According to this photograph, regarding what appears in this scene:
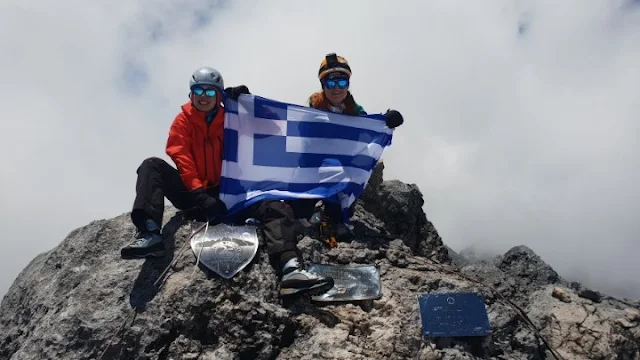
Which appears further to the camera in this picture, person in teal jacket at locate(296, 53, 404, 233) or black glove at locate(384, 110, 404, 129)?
black glove at locate(384, 110, 404, 129)

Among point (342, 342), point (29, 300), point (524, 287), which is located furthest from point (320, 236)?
point (29, 300)

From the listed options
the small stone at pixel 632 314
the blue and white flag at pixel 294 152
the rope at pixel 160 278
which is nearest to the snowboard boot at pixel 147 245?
the rope at pixel 160 278

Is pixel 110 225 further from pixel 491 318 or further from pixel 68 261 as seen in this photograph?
pixel 491 318

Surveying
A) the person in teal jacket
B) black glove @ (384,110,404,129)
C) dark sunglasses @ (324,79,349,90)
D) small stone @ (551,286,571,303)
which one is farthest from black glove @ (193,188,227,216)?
small stone @ (551,286,571,303)

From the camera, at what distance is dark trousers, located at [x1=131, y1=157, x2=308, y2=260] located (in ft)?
20.6

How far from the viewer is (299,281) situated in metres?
5.85

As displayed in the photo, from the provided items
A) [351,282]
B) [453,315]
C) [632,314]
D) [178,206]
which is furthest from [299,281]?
[632,314]

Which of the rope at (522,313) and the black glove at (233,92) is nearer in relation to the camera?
the rope at (522,313)

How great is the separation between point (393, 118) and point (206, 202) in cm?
310

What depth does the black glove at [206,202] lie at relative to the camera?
6.71m

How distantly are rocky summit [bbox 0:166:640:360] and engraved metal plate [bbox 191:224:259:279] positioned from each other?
0.39ft

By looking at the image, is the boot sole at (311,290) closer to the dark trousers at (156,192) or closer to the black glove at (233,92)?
the dark trousers at (156,192)

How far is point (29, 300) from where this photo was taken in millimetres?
6875

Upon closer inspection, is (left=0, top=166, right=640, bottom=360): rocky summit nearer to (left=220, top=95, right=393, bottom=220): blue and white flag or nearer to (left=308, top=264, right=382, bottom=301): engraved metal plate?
(left=308, top=264, right=382, bottom=301): engraved metal plate
